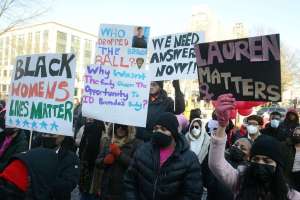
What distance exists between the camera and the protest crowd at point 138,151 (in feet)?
10.5

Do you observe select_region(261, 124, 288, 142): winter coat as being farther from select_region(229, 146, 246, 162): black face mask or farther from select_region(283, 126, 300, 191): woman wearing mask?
select_region(229, 146, 246, 162): black face mask

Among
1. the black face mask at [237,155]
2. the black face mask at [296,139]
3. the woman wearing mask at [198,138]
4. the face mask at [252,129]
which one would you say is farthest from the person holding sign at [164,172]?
the face mask at [252,129]

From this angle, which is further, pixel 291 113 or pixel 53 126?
pixel 291 113

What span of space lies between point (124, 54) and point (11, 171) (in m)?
3.07

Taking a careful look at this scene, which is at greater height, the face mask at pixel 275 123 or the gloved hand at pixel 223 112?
the gloved hand at pixel 223 112

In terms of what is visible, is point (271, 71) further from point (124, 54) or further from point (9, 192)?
point (124, 54)

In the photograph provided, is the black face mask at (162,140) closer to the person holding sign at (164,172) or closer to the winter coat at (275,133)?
the person holding sign at (164,172)

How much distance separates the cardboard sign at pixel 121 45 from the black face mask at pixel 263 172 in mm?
3044

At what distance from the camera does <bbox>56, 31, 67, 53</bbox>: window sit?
80.1 meters

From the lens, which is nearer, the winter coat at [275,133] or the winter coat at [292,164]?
the winter coat at [292,164]

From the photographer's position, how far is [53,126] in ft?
15.4

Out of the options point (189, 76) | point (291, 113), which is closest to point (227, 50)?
point (189, 76)

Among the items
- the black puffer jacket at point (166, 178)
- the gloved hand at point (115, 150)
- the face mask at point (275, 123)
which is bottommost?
the black puffer jacket at point (166, 178)

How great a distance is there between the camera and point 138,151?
4.08m
